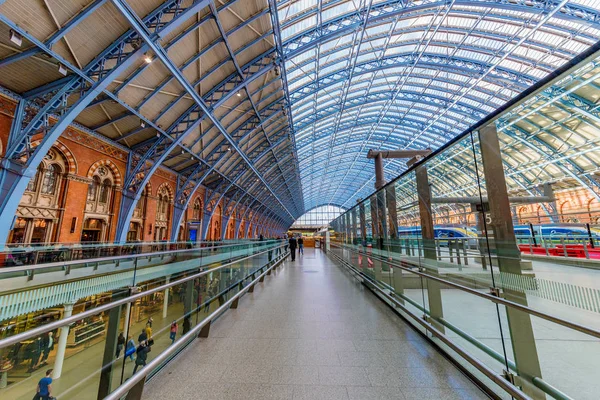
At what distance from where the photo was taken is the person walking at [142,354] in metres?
2.21

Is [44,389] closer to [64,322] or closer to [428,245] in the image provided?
[64,322]

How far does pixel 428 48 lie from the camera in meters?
16.9

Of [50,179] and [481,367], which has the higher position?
[50,179]

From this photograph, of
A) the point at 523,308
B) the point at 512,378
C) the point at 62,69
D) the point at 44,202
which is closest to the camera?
the point at 523,308

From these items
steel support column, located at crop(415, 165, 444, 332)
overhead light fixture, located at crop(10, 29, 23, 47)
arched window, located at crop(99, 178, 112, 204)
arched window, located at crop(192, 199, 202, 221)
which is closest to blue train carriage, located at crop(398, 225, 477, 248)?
steel support column, located at crop(415, 165, 444, 332)

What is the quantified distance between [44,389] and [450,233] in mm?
4025

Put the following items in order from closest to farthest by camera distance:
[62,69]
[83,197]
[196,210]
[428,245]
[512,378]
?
[512,378] < [428,245] < [62,69] < [83,197] < [196,210]

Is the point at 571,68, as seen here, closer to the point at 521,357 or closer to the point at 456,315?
the point at 521,357

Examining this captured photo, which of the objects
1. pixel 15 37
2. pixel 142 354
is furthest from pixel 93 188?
pixel 142 354

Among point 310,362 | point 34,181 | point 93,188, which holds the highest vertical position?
point 93,188

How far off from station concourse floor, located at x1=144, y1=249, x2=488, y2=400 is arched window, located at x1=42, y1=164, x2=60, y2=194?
1266cm

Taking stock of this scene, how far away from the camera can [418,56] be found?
16.7 metres

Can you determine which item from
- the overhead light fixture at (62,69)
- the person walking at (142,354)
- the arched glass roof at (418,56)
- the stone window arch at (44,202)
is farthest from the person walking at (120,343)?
the arched glass roof at (418,56)

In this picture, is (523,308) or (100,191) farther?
(100,191)
